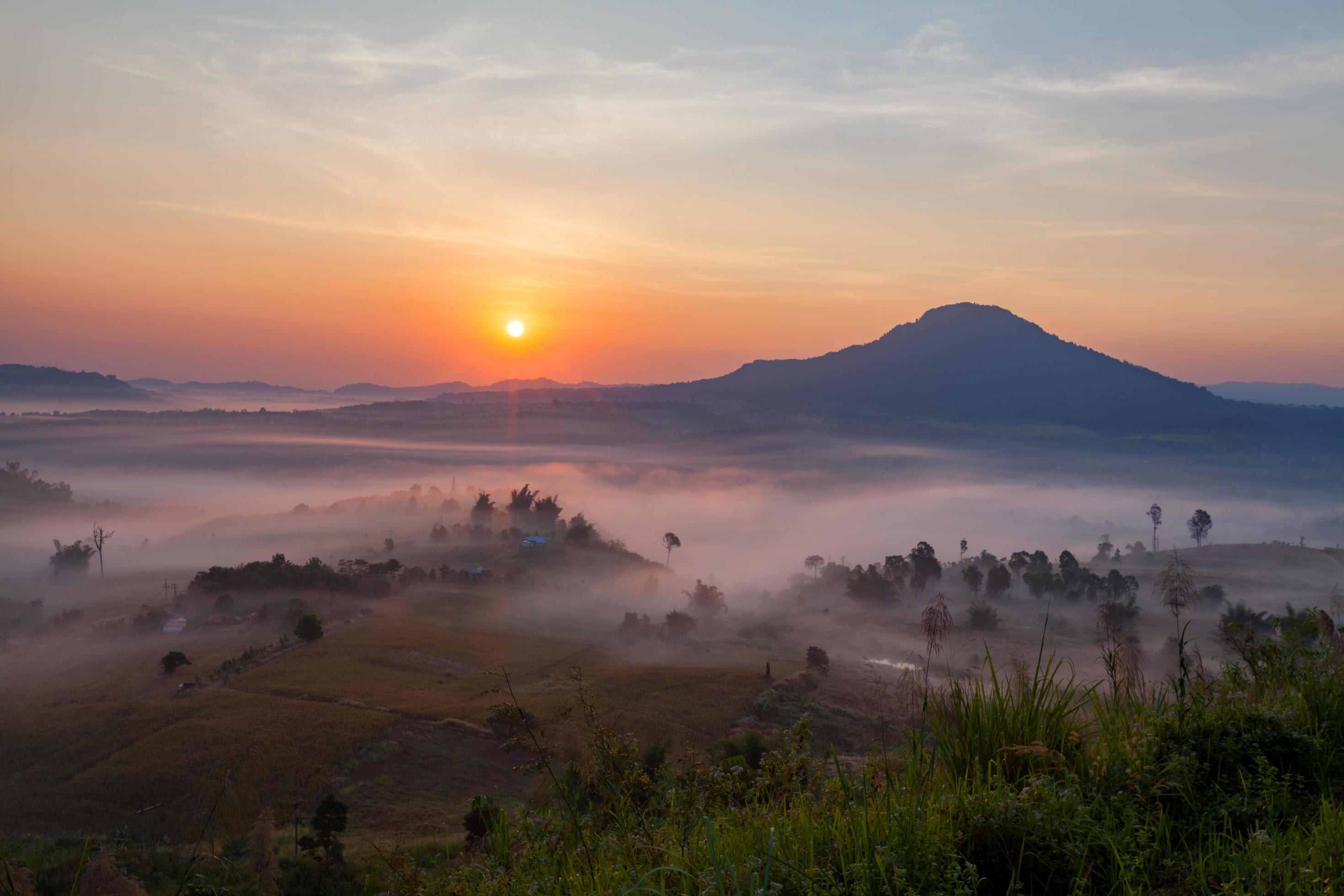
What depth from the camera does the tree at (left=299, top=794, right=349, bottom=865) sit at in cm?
2933

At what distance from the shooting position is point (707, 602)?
132m

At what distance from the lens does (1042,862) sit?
384cm

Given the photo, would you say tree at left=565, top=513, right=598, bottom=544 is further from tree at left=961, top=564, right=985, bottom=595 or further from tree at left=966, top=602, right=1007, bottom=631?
tree at left=966, top=602, right=1007, bottom=631

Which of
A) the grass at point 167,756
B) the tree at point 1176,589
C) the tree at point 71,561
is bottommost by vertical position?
the tree at point 71,561

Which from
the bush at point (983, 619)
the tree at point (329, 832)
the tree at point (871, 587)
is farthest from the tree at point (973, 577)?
the tree at point (329, 832)

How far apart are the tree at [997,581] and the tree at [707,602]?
4389cm

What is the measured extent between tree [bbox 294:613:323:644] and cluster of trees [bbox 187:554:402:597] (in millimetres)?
21226

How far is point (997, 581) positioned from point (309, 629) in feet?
338

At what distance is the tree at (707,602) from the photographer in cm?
13012

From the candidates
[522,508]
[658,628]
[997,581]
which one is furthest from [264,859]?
[522,508]

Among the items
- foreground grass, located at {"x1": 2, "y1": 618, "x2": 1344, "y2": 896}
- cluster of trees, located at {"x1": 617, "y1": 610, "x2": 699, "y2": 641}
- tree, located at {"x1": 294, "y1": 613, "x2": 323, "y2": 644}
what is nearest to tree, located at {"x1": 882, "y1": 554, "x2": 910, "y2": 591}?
cluster of trees, located at {"x1": 617, "y1": 610, "x2": 699, "y2": 641}

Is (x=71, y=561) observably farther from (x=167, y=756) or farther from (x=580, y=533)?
(x=167, y=756)

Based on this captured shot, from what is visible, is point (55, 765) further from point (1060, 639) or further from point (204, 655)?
point (1060, 639)

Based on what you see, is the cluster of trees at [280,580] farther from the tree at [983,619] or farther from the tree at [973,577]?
the tree at [973,577]
